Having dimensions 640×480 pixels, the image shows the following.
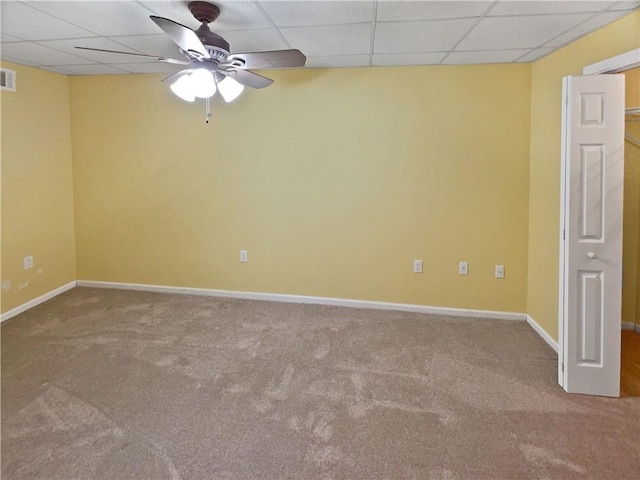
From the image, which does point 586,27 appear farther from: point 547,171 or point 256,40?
point 256,40

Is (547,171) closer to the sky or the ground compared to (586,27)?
closer to the ground

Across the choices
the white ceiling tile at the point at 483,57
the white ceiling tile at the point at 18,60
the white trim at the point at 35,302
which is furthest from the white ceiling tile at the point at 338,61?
the white trim at the point at 35,302

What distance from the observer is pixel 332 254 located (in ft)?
13.0

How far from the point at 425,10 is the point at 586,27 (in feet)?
3.71

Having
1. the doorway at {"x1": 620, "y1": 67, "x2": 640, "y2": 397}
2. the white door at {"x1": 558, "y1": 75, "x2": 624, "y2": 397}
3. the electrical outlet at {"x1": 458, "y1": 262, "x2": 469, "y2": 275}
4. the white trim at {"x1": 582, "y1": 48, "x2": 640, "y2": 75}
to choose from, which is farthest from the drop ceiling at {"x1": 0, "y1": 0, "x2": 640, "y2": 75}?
the electrical outlet at {"x1": 458, "y1": 262, "x2": 469, "y2": 275}

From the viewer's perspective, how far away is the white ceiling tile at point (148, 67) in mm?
3623

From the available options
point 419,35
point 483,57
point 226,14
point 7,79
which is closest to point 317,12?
point 226,14

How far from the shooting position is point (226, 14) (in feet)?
7.69

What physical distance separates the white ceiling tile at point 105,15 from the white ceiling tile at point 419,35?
153cm

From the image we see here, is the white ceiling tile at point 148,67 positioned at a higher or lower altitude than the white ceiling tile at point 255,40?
higher

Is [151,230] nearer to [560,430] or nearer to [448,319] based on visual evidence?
[448,319]

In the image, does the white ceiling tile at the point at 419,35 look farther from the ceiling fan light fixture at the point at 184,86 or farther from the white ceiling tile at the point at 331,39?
the ceiling fan light fixture at the point at 184,86

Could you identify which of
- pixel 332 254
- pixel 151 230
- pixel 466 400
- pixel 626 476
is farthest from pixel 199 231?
pixel 626 476

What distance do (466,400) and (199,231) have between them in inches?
122
